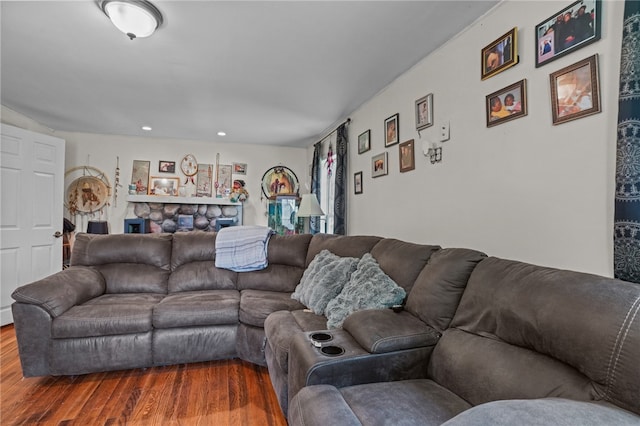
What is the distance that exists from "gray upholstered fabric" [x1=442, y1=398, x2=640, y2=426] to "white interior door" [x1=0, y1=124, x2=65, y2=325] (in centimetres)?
434

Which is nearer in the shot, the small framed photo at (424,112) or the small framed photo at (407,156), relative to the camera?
the small framed photo at (424,112)

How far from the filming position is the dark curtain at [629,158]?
1171 mm

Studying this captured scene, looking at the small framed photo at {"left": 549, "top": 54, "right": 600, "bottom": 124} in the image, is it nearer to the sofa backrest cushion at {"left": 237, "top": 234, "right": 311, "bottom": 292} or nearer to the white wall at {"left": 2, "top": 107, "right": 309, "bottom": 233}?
the sofa backrest cushion at {"left": 237, "top": 234, "right": 311, "bottom": 292}

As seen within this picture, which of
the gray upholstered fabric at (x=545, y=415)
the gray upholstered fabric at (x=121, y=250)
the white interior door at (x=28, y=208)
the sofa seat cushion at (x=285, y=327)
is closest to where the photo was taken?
the gray upholstered fabric at (x=545, y=415)

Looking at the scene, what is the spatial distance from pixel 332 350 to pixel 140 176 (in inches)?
196

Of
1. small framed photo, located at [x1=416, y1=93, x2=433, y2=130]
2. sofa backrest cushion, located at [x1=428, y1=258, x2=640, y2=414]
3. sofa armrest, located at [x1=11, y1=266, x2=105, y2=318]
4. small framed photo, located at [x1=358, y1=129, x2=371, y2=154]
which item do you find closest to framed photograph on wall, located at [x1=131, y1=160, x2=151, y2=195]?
sofa armrest, located at [x1=11, y1=266, x2=105, y2=318]

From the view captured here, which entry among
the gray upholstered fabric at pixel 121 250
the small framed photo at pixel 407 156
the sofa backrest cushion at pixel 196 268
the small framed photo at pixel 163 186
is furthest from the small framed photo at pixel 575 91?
the small framed photo at pixel 163 186

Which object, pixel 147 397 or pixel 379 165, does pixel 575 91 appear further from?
pixel 147 397

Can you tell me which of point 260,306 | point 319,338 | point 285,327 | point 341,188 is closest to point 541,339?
point 319,338

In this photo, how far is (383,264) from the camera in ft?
6.73

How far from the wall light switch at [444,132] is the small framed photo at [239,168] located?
3.97 m

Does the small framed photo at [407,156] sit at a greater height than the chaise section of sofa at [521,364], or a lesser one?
greater

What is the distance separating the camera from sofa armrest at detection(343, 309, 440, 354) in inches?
55.0

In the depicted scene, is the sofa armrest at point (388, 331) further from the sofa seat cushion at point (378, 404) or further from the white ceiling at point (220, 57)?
the white ceiling at point (220, 57)
